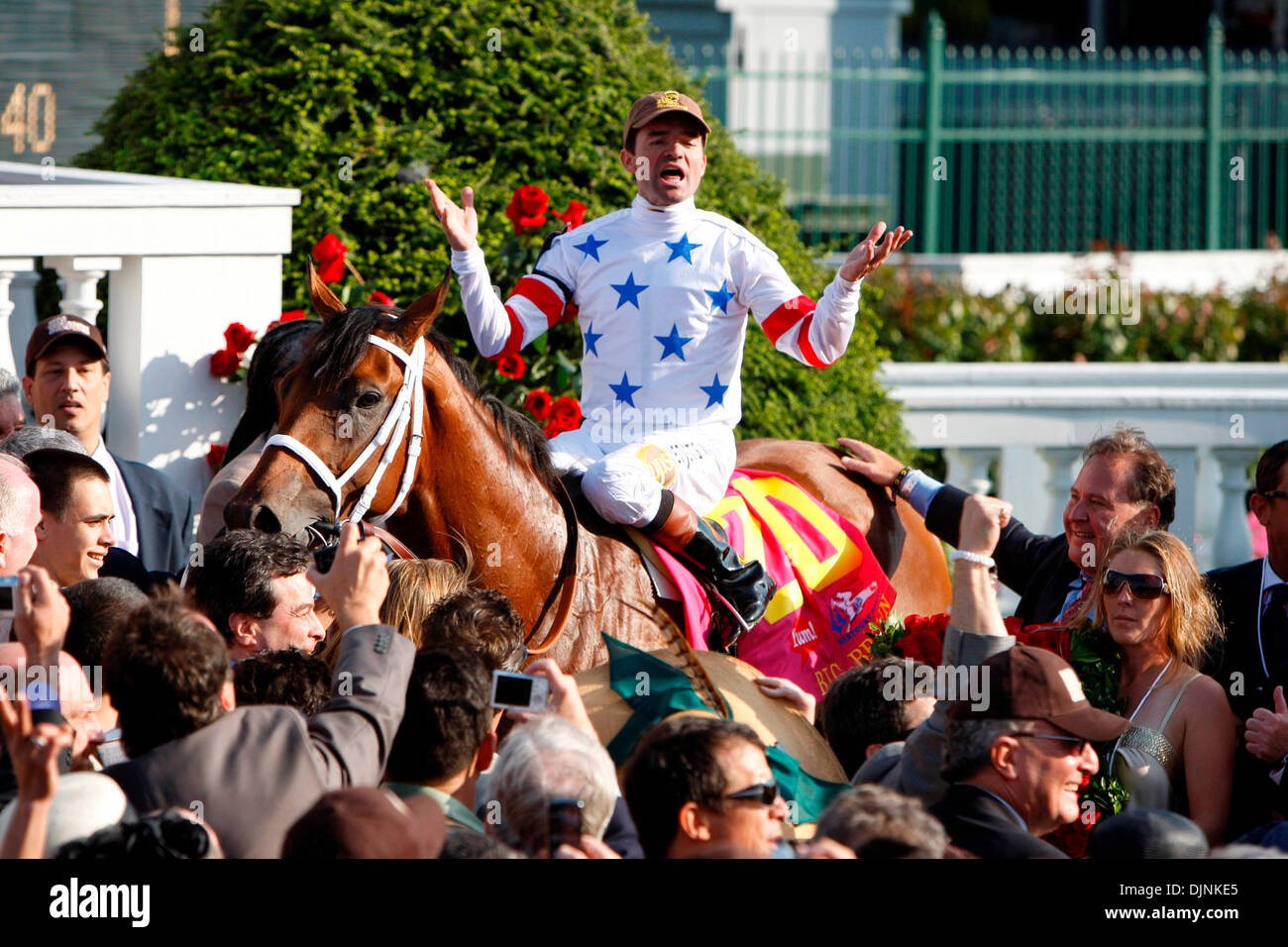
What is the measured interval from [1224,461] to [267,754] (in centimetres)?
561

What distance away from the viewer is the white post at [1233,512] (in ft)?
23.9

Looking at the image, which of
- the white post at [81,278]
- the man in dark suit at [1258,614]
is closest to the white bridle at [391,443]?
the white post at [81,278]

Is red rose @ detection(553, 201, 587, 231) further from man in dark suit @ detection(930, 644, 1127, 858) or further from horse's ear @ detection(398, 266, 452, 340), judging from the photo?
man in dark suit @ detection(930, 644, 1127, 858)

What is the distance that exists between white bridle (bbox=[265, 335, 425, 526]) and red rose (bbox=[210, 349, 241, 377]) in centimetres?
132

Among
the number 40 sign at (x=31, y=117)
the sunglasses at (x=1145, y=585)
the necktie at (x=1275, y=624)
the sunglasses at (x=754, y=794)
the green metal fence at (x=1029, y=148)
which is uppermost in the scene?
the green metal fence at (x=1029, y=148)

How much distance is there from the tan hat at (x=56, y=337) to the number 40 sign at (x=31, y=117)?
19.7ft

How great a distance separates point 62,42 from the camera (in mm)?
10602

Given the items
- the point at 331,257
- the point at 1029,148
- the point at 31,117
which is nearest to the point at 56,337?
the point at 331,257

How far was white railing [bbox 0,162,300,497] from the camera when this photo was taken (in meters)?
5.56

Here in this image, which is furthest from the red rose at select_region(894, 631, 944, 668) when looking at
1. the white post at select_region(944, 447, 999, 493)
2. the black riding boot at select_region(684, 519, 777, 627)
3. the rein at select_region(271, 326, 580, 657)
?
the white post at select_region(944, 447, 999, 493)

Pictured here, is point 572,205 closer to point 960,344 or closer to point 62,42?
point 960,344

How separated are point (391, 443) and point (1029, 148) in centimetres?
1212

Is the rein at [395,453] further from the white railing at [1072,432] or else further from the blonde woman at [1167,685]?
the white railing at [1072,432]
